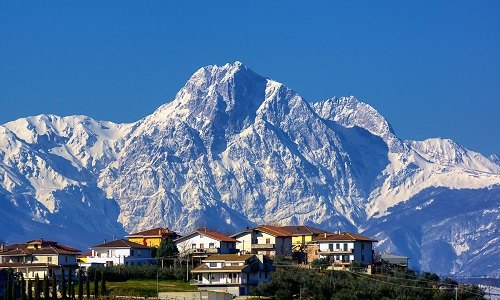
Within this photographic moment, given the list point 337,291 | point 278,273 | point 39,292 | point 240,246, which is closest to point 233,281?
point 278,273

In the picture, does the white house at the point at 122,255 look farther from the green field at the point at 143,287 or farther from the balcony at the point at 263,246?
the green field at the point at 143,287

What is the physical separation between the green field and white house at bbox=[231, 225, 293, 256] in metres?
30.7

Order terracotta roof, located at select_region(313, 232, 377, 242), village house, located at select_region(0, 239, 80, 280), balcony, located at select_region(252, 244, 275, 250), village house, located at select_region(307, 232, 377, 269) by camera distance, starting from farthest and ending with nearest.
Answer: balcony, located at select_region(252, 244, 275, 250), terracotta roof, located at select_region(313, 232, 377, 242), village house, located at select_region(307, 232, 377, 269), village house, located at select_region(0, 239, 80, 280)

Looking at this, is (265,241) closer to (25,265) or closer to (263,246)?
(263,246)

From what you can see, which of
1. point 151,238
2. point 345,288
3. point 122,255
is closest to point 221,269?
point 345,288

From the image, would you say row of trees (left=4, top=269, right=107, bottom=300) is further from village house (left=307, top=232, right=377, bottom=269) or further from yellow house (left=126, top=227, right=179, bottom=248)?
yellow house (left=126, top=227, right=179, bottom=248)

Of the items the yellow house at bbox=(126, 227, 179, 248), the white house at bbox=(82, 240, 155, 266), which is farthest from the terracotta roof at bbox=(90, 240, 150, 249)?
the yellow house at bbox=(126, 227, 179, 248)

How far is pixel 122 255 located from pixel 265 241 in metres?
20.8

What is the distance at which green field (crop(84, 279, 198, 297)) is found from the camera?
141 metres

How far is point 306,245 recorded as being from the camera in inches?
7475

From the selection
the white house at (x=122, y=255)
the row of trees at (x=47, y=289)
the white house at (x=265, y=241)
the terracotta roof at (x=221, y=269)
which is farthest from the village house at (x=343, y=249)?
the row of trees at (x=47, y=289)

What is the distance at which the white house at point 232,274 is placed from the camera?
15150 centimetres

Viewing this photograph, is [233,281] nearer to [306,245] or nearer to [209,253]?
[209,253]

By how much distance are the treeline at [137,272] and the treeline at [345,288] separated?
1167 cm
